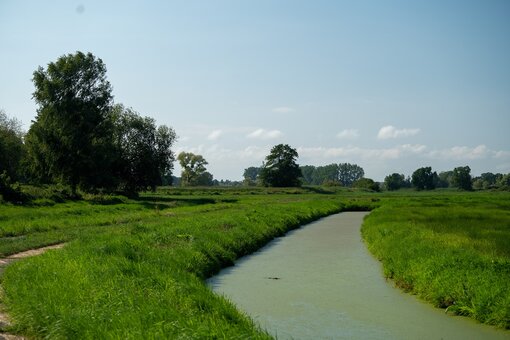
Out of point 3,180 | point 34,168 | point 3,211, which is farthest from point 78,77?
point 3,211

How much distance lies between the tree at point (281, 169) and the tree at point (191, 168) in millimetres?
21120

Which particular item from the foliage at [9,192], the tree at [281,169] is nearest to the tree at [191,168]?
the tree at [281,169]

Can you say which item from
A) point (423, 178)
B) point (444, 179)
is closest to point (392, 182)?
point (423, 178)

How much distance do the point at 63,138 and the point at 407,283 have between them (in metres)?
36.3

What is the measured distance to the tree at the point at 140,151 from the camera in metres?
53.8

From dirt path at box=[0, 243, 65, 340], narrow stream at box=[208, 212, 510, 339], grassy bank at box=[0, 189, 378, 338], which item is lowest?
narrow stream at box=[208, 212, 510, 339]

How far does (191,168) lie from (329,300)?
368ft

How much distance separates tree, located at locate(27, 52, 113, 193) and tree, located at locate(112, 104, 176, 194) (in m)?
6.95

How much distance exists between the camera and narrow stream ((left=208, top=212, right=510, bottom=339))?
9.07 m

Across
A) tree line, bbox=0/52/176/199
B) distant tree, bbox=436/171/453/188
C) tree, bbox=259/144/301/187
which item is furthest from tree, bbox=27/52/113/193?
distant tree, bbox=436/171/453/188

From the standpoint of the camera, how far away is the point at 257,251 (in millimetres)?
19922

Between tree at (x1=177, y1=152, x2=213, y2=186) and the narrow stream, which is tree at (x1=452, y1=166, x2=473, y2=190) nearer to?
tree at (x1=177, y1=152, x2=213, y2=186)

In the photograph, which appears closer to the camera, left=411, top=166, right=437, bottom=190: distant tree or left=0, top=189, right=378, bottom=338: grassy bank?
left=0, top=189, right=378, bottom=338: grassy bank

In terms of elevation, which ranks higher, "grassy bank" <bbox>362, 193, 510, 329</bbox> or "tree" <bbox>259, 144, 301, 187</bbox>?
"tree" <bbox>259, 144, 301, 187</bbox>
